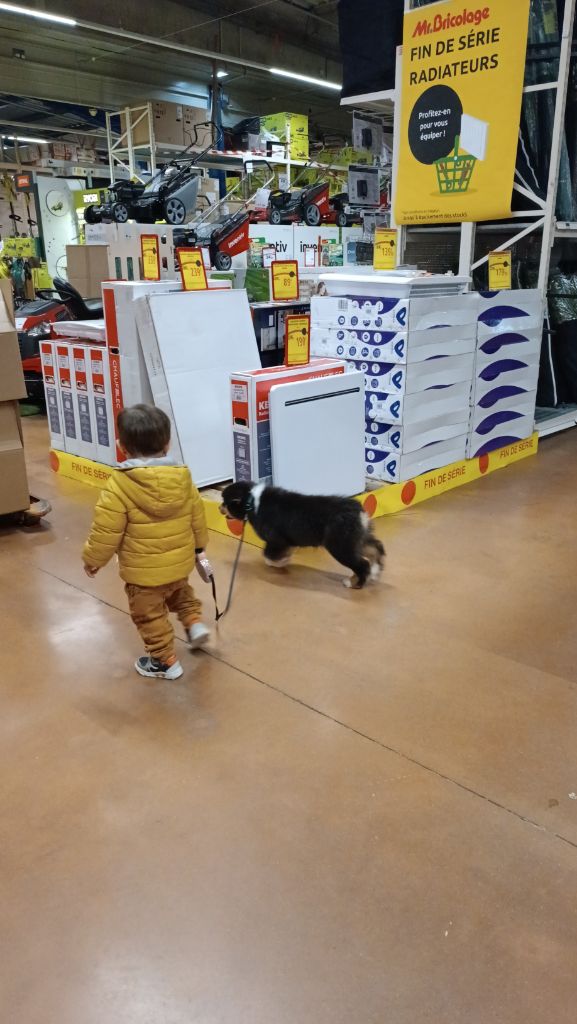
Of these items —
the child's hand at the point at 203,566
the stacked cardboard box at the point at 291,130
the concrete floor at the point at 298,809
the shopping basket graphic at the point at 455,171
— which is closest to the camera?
the concrete floor at the point at 298,809

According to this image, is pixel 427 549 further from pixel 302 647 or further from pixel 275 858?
pixel 275 858

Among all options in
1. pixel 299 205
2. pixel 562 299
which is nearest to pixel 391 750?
pixel 562 299

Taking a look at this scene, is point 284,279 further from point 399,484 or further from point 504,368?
point 504,368

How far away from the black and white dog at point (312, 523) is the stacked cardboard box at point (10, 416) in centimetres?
129

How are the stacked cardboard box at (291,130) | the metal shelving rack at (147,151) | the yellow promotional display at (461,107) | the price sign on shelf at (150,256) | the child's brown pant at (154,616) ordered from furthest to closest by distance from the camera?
the stacked cardboard box at (291,130)
the metal shelving rack at (147,151)
the yellow promotional display at (461,107)
the price sign on shelf at (150,256)
the child's brown pant at (154,616)

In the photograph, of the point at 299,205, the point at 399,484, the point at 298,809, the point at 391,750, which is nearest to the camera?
the point at 298,809

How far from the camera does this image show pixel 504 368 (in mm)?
4648

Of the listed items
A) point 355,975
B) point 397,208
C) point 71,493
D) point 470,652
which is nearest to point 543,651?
point 470,652

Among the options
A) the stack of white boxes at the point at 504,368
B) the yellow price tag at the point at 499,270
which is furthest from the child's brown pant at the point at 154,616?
the yellow price tag at the point at 499,270

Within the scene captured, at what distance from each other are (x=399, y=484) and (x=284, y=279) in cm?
142

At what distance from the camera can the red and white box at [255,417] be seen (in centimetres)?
340

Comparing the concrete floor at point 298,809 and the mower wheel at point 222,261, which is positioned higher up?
the mower wheel at point 222,261

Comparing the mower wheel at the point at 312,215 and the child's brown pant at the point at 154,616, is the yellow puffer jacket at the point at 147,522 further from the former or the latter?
the mower wheel at the point at 312,215

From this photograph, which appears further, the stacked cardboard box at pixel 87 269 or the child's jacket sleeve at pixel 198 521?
the stacked cardboard box at pixel 87 269
